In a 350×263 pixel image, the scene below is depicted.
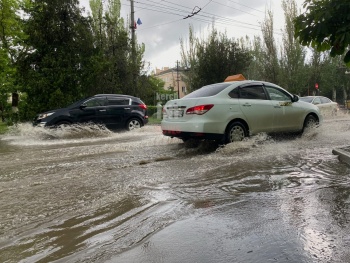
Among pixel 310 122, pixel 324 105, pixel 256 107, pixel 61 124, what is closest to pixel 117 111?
pixel 61 124

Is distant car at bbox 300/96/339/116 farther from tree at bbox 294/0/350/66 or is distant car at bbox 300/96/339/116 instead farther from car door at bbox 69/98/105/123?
tree at bbox 294/0/350/66

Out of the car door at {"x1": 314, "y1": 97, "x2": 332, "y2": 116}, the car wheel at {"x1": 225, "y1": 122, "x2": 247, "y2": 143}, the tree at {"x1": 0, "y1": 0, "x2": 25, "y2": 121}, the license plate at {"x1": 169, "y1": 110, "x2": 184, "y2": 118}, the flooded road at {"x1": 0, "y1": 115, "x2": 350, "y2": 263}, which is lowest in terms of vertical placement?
the flooded road at {"x1": 0, "y1": 115, "x2": 350, "y2": 263}

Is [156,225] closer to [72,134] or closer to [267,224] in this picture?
[267,224]

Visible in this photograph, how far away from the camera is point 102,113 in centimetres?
1306

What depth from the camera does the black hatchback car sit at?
12.1m

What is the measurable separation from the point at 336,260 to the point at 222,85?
5.76 metres

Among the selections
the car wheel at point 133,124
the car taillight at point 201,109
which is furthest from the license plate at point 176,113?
the car wheel at point 133,124

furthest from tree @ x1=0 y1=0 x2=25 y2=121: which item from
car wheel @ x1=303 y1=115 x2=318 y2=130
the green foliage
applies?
car wheel @ x1=303 y1=115 x2=318 y2=130

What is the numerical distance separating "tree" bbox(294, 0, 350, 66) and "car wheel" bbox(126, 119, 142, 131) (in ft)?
29.5

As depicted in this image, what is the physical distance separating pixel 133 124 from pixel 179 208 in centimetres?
1006

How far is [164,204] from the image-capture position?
4059 mm

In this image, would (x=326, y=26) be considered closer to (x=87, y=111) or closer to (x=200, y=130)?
(x=200, y=130)

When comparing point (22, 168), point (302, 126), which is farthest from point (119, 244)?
point (302, 126)

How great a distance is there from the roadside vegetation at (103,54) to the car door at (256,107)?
1.61 m
